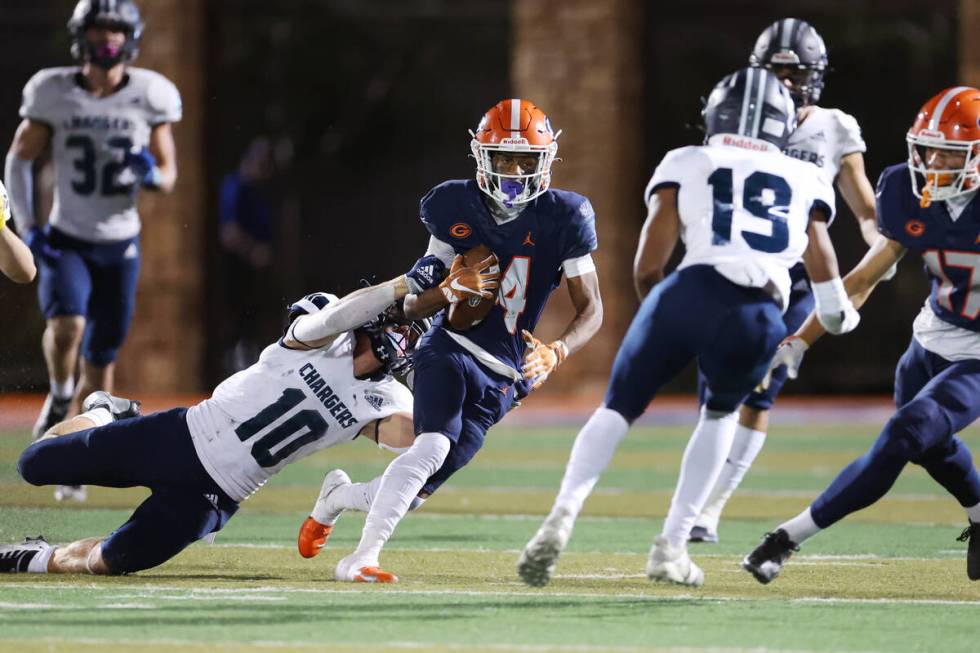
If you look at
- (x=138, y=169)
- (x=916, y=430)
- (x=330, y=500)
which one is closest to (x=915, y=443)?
(x=916, y=430)

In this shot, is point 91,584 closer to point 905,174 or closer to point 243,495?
point 243,495

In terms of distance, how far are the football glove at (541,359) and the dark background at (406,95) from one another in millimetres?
9423

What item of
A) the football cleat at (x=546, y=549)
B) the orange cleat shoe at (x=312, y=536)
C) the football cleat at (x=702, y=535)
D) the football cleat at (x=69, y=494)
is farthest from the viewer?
the football cleat at (x=69, y=494)

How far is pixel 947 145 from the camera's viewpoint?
5.57 meters

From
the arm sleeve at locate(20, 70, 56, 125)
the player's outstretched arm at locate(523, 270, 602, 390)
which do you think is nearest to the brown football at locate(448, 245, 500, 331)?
the player's outstretched arm at locate(523, 270, 602, 390)

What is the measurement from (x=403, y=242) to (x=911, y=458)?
1120cm

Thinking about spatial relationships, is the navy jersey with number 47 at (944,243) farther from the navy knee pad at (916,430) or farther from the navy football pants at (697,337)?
the navy football pants at (697,337)

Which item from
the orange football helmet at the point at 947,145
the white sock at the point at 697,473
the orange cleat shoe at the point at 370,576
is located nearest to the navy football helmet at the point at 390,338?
the orange cleat shoe at the point at 370,576

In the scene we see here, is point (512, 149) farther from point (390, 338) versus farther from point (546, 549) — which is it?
point (546, 549)

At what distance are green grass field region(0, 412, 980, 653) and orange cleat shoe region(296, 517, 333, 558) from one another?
0.06 meters

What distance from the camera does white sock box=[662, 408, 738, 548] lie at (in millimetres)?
5168

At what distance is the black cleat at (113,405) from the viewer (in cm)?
578

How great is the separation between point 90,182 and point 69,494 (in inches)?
53.4

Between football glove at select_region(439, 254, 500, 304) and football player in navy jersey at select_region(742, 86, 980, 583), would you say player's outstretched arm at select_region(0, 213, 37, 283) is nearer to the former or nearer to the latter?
football glove at select_region(439, 254, 500, 304)
